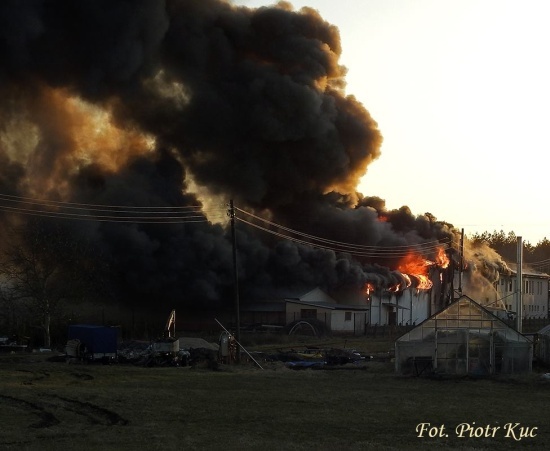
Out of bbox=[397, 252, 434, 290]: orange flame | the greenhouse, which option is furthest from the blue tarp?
bbox=[397, 252, 434, 290]: orange flame

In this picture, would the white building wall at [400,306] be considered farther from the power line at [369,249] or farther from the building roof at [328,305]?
the power line at [369,249]

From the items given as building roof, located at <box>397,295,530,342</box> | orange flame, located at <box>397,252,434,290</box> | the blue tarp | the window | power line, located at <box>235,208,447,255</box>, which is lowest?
the blue tarp

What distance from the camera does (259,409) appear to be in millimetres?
26719

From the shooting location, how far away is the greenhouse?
1543 inches

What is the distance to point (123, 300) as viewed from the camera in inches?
2721

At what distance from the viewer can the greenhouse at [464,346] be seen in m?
39.2

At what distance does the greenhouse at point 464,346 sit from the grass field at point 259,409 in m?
1.05

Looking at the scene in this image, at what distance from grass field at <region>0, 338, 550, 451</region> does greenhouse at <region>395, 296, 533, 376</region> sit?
105 cm

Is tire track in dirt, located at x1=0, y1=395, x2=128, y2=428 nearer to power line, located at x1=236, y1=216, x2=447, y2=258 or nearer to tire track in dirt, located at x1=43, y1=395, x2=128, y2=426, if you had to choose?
tire track in dirt, located at x1=43, y1=395, x2=128, y2=426

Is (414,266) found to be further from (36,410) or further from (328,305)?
(36,410)

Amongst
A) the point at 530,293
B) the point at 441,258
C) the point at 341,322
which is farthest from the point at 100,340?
the point at 530,293

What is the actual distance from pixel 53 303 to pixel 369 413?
34.0m

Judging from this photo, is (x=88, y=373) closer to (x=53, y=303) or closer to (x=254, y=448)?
(x=53, y=303)

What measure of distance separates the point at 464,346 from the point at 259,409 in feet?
50.7
